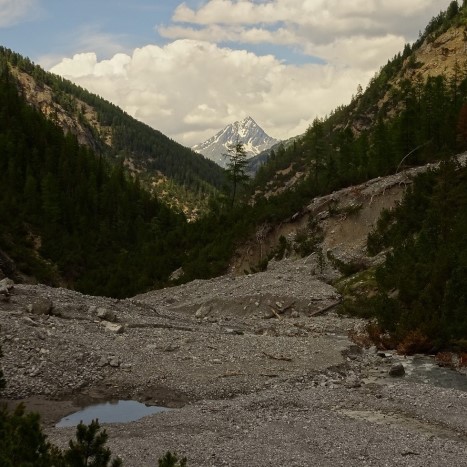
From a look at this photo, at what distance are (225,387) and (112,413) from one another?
4.61 m

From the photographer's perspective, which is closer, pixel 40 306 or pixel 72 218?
pixel 40 306

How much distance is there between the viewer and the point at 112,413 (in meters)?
18.1

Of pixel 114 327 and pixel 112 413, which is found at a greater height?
pixel 114 327

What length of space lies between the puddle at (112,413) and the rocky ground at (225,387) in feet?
1.61

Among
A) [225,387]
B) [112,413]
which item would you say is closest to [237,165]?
[225,387]

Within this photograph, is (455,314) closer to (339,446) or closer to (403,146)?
(339,446)

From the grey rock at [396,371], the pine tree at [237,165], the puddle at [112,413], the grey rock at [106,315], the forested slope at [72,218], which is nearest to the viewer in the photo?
the puddle at [112,413]

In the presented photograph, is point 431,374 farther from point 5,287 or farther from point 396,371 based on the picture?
point 5,287

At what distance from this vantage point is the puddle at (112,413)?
17094mm

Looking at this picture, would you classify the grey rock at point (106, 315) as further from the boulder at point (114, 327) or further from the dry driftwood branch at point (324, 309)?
the dry driftwood branch at point (324, 309)

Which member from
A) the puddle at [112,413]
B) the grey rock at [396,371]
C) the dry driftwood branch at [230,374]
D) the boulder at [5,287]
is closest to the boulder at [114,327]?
the boulder at [5,287]

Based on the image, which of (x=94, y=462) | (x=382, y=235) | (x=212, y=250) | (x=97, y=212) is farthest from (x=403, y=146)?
(x=94, y=462)

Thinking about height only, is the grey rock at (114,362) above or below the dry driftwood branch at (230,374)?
above

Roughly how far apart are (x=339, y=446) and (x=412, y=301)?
17499mm
